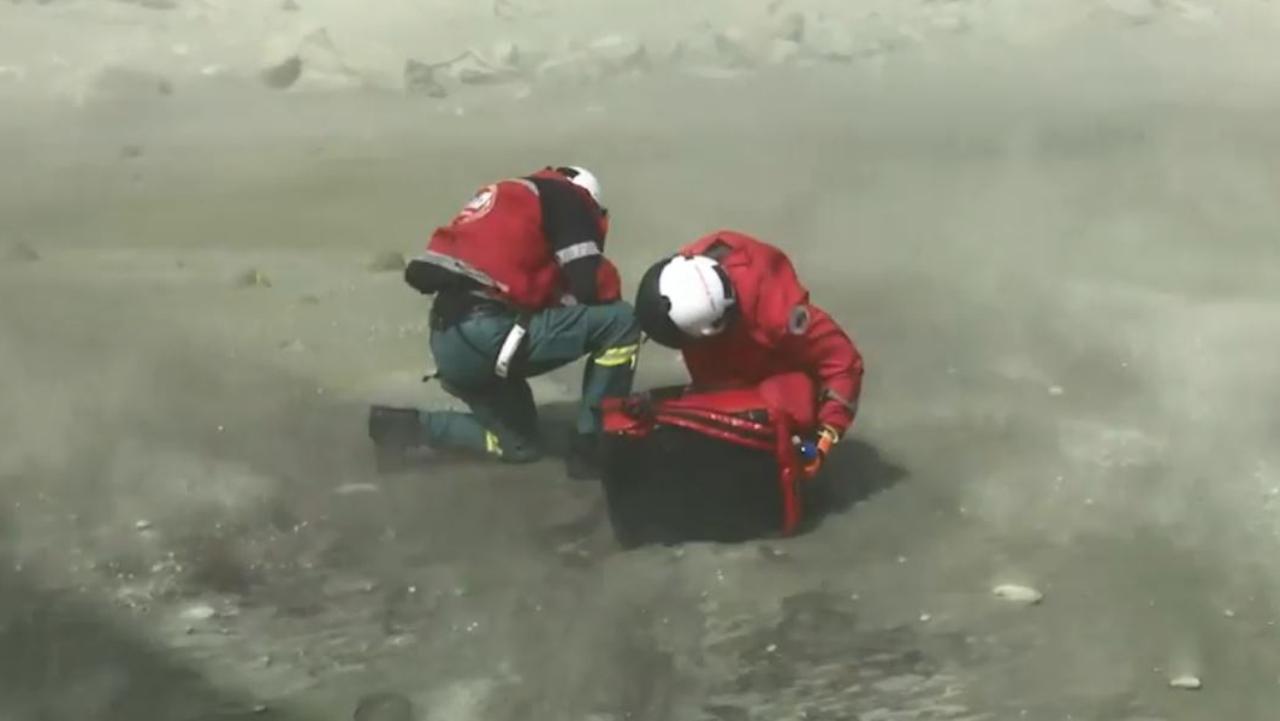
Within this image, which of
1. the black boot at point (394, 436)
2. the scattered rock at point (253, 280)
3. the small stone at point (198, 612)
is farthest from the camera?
the scattered rock at point (253, 280)

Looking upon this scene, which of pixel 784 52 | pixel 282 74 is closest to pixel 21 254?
pixel 282 74

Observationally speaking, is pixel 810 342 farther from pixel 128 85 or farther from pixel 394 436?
pixel 128 85

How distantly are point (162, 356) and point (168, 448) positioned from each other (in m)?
0.48

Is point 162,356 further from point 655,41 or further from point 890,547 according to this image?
point 655,41

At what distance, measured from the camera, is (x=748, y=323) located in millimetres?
2252

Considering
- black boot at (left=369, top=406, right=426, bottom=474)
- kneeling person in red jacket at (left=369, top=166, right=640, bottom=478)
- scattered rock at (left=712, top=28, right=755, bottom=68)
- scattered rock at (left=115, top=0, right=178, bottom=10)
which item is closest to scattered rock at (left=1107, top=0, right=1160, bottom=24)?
scattered rock at (left=712, top=28, right=755, bottom=68)

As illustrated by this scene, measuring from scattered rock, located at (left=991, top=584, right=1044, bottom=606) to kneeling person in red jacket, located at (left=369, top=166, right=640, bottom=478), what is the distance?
68 centimetres

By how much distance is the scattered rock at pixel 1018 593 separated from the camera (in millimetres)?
2016

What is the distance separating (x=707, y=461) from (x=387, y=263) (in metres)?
1.54

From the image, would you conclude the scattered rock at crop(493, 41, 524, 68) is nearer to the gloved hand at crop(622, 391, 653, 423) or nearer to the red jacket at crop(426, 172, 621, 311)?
the red jacket at crop(426, 172, 621, 311)

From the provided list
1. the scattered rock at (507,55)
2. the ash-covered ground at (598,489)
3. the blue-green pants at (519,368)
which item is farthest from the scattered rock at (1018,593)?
the scattered rock at (507,55)

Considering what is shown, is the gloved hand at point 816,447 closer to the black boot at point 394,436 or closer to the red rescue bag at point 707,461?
the red rescue bag at point 707,461

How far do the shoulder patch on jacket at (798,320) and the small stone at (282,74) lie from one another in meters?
3.81

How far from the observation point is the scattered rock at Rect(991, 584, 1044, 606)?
2.02 metres
